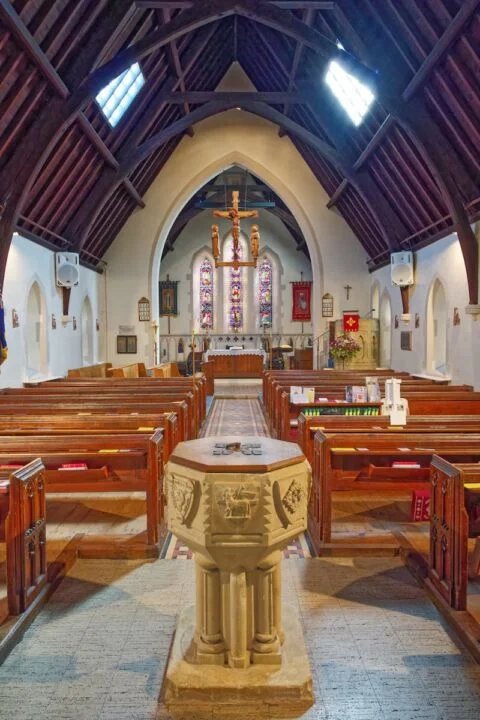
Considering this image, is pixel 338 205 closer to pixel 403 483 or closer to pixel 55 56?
pixel 55 56

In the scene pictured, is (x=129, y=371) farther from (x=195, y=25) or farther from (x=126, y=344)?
(x=195, y=25)

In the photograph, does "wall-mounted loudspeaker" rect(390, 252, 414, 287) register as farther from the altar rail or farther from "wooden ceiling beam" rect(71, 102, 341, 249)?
the altar rail

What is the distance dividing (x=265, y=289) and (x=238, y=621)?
68.4 feet

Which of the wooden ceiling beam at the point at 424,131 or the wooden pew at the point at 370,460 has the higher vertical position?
the wooden ceiling beam at the point at 424,131

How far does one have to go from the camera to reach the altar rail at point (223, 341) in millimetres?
22188

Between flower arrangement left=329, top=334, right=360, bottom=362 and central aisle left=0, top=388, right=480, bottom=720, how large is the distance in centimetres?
1056

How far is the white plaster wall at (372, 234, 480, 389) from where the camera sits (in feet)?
31.5

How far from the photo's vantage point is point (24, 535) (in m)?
3.26

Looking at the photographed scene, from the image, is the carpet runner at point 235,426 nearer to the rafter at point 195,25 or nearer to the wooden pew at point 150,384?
the wooden pew at point 150,384

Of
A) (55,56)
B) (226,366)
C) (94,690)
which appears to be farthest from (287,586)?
(226,366)

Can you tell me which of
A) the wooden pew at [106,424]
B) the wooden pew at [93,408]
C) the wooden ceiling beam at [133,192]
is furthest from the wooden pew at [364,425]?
the wooden ceiling beam at [133,192]

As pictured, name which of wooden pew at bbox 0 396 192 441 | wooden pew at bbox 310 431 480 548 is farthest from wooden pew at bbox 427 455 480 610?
wooden pew at bbox 0 396 192 441

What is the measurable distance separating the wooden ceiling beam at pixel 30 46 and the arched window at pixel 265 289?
48.3 feet

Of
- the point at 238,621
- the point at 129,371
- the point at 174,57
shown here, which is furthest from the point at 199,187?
the point at 238,621
